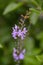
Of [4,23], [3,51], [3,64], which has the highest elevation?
[4,23]

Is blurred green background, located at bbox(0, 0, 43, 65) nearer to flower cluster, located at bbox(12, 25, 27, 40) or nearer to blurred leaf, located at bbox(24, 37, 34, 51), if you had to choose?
blurred leaf, located at bbox(24, 37, 34, 51)

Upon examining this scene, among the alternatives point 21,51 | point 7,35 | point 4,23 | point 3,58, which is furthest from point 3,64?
point 21,51

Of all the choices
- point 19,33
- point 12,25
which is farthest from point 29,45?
point 19,33

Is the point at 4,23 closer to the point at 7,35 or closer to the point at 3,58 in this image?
the point at 7,35

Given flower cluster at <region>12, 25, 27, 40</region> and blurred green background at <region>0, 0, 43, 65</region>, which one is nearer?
flower cluster at <region>12, 25, 27, 40</region>

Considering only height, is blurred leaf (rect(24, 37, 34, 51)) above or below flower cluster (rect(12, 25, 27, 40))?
above

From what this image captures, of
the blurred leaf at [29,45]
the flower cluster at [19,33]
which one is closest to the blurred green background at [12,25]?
the blurred leaf at [29,45]

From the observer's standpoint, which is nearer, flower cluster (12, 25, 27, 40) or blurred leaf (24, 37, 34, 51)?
flower cluster (12, 25, 27, 40)

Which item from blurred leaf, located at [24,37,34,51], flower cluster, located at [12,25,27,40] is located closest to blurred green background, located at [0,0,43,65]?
blurred leaf, located at [24,37,34,51]

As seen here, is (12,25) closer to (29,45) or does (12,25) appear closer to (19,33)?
(29,45)

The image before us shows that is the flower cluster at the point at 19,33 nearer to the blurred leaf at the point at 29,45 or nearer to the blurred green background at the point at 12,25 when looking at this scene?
the blurred green background at the point at 12,25

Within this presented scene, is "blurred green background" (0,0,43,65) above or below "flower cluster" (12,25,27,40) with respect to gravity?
above
